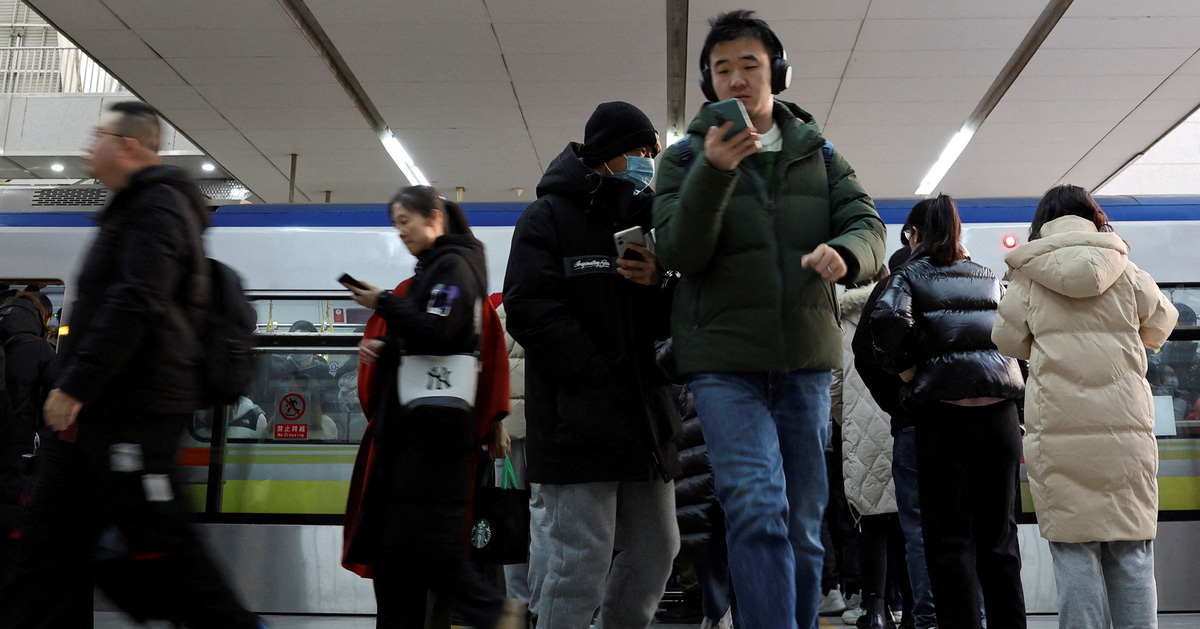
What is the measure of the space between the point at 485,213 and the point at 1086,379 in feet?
11.7

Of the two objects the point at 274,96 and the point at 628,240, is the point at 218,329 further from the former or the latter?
the point at 274,96

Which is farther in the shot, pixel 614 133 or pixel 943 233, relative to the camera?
pixel 943 233

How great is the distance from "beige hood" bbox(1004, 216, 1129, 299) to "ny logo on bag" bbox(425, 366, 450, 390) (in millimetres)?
2081

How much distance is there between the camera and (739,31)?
2.42 metres

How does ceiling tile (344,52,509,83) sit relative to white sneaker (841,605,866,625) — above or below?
above

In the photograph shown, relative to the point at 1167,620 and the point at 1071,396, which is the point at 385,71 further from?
the point at 1167,620

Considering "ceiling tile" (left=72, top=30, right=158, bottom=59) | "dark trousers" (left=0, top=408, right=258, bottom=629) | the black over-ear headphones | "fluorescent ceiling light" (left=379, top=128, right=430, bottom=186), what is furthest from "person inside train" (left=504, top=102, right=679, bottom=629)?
"fluorescent ceiling light" (left=379, top=128, right=430, bottom=186)

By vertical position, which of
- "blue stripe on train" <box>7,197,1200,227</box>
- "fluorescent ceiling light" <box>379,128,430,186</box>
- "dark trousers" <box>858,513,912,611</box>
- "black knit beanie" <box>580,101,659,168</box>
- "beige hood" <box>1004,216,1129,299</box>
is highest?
"fluorescent ceiling light" <box>379,128,430,186</box>

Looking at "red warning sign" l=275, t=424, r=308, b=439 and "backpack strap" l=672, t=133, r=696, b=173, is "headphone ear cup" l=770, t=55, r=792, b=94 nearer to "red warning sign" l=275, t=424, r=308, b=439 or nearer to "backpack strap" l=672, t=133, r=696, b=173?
"backpack strap" l=672, t=133, r=696, b=173

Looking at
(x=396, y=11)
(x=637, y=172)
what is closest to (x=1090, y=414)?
(x=637, y=172)

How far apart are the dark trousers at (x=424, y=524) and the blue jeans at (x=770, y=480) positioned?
Result: 34.7 inches

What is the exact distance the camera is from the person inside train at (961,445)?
10.8 feet

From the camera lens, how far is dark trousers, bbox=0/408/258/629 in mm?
2355

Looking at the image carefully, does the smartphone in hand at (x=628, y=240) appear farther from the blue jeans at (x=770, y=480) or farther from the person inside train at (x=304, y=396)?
the person inside train at (x=304, y=396)
